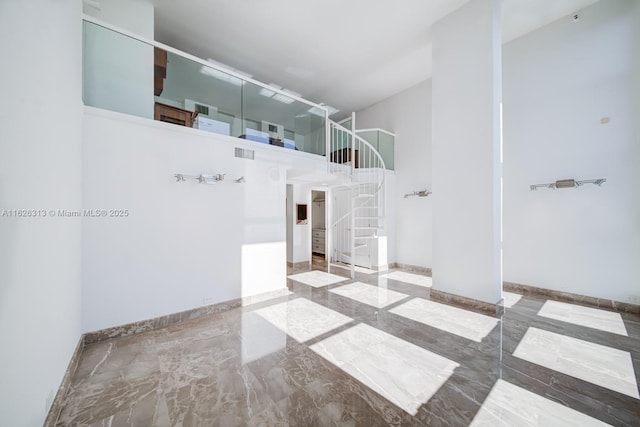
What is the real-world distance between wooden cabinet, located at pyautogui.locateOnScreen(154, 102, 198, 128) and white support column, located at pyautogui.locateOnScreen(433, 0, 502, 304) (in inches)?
157

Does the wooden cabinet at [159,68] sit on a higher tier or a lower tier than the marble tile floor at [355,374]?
higher

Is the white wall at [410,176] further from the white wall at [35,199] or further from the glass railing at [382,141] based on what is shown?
the white wall at [35,199]

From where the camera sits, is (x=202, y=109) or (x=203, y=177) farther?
(x=202, y=109)

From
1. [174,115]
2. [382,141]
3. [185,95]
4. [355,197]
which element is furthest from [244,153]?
[382,141]

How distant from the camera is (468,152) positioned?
12.4 ft

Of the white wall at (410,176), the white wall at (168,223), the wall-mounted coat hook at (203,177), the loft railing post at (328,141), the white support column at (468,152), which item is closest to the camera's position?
the white wall at (168,223)

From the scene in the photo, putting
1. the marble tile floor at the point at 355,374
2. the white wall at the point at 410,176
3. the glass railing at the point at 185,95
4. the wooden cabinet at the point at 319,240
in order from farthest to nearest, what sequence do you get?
1. the wooden cabinet at the point at 319,240
2. the white wall at the point at 410,176
3. the glass railing at the point at 185,95
4. the marble tile floor at the point at 355,374

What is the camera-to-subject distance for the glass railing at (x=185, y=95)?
284cm

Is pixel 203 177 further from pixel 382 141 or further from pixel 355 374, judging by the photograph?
pixel 382 141

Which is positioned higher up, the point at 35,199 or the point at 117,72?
the point at 117,72

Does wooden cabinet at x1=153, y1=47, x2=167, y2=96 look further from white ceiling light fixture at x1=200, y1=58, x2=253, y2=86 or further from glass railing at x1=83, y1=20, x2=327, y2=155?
white ceiling light fixture at x1=200, y1=58, x2=253, y2=86

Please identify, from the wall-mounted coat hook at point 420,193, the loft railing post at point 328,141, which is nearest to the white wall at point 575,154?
the wall-mounted coat hook at point 420,193

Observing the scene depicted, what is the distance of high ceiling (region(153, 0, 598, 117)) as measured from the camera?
3.92 meters

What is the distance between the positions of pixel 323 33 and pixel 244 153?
2902mm
